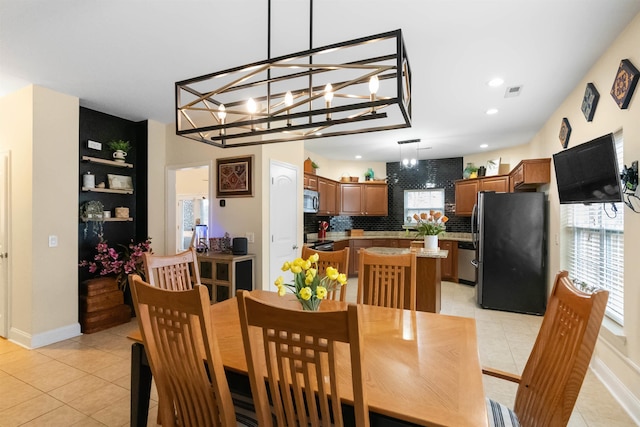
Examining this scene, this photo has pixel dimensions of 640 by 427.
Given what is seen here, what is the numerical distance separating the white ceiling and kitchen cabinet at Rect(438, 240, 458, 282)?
3078 mm

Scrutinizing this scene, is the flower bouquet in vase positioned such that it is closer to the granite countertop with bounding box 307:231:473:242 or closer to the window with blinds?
the window with blinds

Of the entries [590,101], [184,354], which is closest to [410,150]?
[590,101]

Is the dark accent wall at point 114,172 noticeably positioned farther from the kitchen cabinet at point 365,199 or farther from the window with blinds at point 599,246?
the window with blinds at point 599,246

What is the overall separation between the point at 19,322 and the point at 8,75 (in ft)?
8.11

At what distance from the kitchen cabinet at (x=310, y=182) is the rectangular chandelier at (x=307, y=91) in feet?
3.45

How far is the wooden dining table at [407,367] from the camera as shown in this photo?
3.15 feet

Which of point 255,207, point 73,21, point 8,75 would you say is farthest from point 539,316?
point 8,75

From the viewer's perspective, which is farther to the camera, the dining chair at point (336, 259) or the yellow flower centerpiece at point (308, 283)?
the dining chair at point (336, 259)

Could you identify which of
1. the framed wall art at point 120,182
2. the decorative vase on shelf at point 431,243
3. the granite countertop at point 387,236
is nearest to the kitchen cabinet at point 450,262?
the granite countertop at point 387,236

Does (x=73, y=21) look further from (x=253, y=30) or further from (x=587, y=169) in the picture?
(x=587, y=169)

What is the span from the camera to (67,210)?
339 centimetres

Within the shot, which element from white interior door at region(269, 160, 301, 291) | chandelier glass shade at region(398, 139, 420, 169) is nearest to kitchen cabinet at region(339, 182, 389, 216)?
chandelier glass shade at region(398, 139, 420, 169)

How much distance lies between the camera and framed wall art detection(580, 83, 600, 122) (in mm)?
2705

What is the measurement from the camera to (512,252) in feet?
13.9
